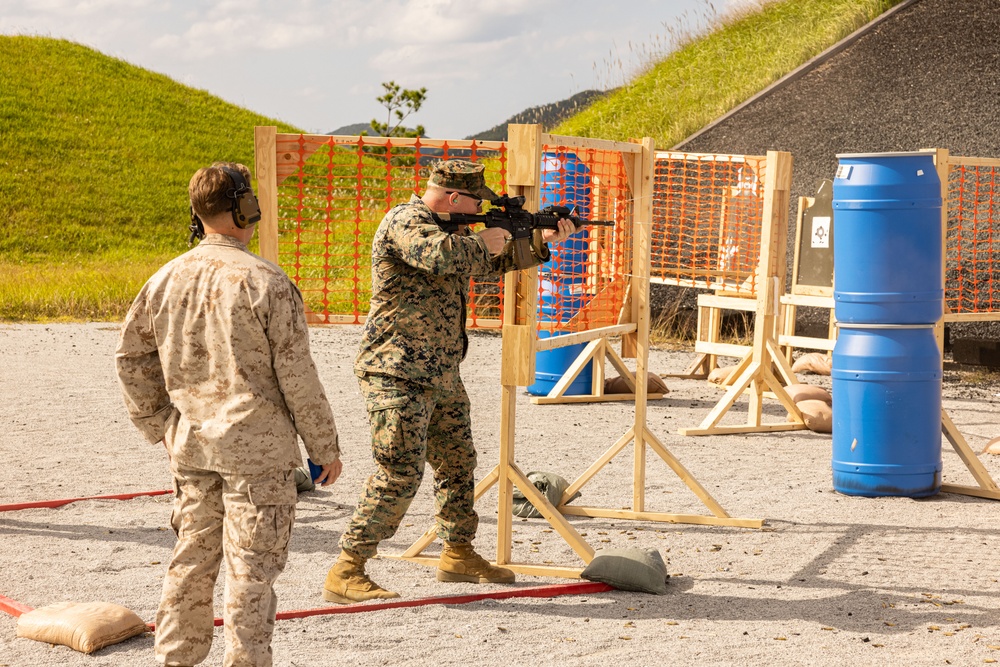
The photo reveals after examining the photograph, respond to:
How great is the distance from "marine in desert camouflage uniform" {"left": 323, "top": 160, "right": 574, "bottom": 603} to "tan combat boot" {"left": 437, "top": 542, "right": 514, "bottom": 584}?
387mm

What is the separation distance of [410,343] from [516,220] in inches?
28.3

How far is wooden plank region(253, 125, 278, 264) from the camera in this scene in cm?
625

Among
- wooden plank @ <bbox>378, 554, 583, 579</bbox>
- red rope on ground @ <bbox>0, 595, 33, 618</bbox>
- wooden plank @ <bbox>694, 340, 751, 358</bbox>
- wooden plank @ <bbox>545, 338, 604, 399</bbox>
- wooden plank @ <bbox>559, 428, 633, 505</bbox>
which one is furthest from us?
wooden plank @ <bbox>545, 338, 604, 399</bbox>

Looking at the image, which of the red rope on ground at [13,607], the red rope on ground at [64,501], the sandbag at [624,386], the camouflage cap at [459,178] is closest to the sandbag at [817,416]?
the sandbag at [624,386]

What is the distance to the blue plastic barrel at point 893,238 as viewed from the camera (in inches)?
285

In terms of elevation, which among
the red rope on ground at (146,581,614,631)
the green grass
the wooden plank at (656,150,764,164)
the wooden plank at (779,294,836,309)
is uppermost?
the green grass

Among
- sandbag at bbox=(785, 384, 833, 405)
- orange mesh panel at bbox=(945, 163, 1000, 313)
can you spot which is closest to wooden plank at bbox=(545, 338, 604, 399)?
sandbag at bbox=(785, 384, 833, 405)

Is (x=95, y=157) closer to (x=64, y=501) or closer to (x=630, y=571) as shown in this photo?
(x=64, y=501)

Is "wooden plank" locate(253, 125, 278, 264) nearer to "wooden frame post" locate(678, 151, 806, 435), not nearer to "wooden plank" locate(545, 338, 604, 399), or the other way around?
"wooden frame post" locate(678, 151, 806, 435)

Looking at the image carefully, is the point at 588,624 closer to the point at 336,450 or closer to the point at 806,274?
the point at 336,450

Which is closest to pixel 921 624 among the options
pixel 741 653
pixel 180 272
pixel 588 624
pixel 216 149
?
pixel 741 653

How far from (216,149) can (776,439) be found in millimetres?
30317

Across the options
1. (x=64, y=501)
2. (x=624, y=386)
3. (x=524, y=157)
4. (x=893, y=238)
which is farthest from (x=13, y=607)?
(x=624, y=386)

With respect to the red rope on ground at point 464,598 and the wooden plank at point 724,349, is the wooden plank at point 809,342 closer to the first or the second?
the wooden plank at point 724,349
